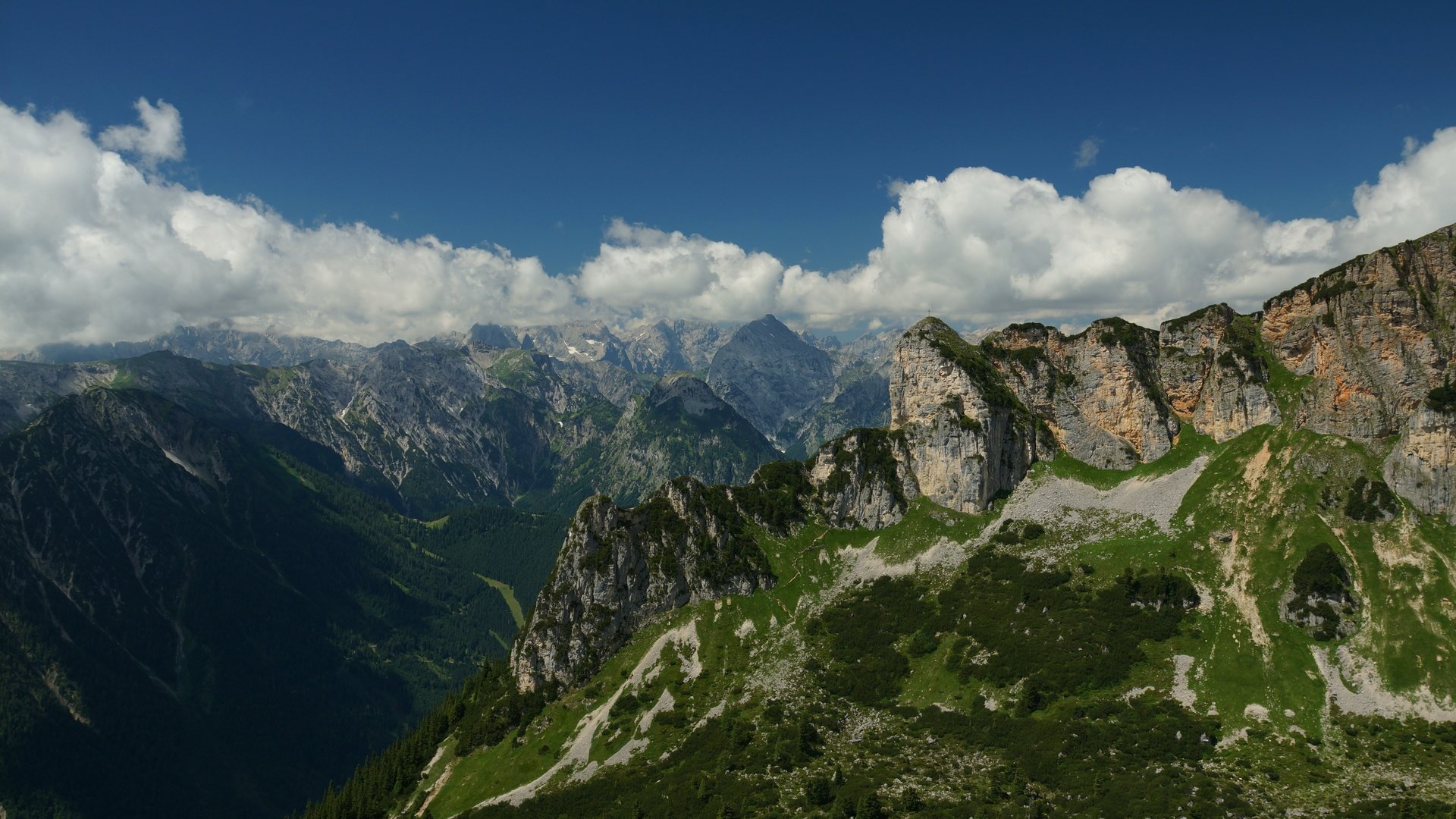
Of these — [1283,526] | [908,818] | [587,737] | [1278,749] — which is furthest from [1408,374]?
[587,737]

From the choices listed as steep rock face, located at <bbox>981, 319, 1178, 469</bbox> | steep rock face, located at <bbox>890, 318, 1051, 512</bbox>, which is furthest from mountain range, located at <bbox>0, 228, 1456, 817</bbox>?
steep rock face, located at <bbox>890, 318, 1051, 512</bbox>

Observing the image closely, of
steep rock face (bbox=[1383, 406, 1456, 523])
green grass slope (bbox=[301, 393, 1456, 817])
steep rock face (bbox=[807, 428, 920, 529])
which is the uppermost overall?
steep rock face (bbox=[807, 428, 920, 529])

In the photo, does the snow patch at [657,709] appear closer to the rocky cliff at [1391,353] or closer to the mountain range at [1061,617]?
the mountain range at [1061,617]

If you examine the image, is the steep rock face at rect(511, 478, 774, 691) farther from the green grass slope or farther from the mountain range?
the green grass slope

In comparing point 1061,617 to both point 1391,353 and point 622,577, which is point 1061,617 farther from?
point 622,577

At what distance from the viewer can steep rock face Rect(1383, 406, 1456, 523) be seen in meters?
130

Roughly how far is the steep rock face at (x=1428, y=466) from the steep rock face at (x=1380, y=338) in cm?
501

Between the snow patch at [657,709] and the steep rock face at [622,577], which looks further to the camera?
the steep rock face at [622,577]

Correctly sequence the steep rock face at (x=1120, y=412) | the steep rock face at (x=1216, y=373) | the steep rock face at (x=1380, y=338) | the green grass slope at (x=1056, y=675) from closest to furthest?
the green grass slope at (x=1056, y=675)
the steep rock face at (x=1380, y=338)
the steep rock face at (x=1216, y=373)
the steep rock face at (x=1120, y=412)

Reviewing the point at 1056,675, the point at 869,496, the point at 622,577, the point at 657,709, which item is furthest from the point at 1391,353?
the point at 622,577

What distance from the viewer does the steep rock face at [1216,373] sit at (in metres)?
172

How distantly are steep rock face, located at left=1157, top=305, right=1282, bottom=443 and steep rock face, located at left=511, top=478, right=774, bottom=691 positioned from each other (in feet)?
396

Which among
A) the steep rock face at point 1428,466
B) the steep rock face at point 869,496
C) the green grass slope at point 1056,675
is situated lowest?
the green grass slope at point 1056,675

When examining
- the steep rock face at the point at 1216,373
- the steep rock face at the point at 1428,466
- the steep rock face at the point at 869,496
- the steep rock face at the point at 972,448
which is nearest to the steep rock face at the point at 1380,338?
the steep rock face at the point at 1428,466
